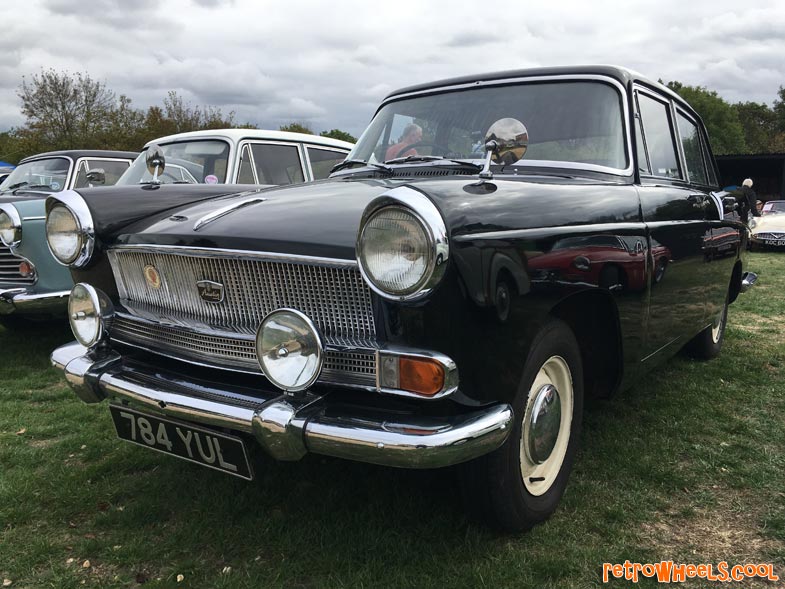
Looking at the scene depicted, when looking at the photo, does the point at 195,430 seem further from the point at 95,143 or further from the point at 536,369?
the point at 95,143

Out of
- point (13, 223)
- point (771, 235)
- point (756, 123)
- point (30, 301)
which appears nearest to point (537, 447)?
point (30, 301)

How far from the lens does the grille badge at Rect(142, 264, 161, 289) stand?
240 centimetres

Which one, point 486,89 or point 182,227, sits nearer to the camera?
point 182,227

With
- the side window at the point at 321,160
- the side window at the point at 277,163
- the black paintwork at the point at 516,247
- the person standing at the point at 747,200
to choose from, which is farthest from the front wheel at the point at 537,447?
the side window at the point at 321,160

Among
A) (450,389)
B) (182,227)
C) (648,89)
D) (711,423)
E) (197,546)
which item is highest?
(648,89)

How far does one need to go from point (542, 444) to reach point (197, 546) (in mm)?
1281

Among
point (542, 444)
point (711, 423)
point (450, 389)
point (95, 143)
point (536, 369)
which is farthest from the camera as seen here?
point (95, 143)

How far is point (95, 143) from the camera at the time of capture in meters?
26.4

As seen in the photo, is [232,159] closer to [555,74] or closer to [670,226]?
[555,74]

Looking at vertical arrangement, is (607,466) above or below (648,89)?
below

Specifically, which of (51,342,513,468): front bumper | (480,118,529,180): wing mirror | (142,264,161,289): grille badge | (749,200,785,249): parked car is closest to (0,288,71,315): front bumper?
(142,264,161,289): grille badge

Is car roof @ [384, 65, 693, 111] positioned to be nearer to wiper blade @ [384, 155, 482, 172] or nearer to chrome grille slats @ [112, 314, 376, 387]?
wiper blade @ [384, 155, 482, 172]

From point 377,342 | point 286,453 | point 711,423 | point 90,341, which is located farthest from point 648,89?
point 90,341

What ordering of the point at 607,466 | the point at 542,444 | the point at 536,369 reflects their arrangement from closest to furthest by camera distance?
the point at 536,369
the point at 542,444
the point at 607,466
